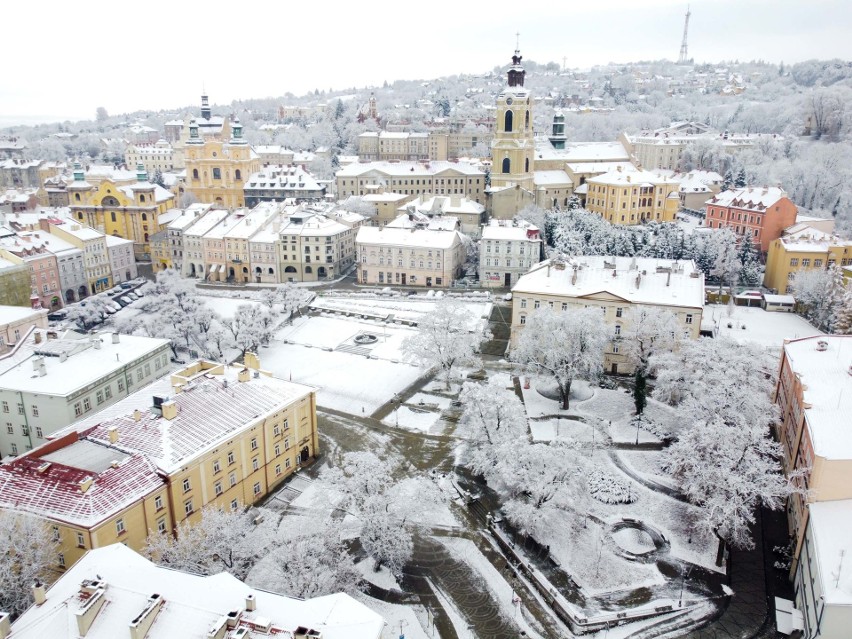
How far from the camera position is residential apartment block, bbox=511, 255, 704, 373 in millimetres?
51906

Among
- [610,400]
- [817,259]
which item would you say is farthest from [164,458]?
[817,259]

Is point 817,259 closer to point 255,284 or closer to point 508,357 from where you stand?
point 508,357

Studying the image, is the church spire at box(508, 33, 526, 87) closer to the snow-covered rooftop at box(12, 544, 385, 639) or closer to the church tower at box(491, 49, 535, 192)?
the church tower at box(491, 49, 535, 192)

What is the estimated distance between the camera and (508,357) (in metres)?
57.5

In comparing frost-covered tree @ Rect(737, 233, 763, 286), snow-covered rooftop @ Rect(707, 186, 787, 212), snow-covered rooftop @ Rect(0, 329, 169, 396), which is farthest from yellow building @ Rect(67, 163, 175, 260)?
snow-covered rooftop @ Rect(707, 186, 787, 212)

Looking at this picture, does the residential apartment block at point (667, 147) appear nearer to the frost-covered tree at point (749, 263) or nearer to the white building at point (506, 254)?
the frost-covered tree at point (749, 263)

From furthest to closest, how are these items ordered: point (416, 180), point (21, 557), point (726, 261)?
point (416, 180), point (726, 261), point (21, 557)

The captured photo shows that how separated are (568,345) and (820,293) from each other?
33.0 m

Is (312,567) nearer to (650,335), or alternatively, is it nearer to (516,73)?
(650,335)

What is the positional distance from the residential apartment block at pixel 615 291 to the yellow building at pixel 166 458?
22.7 meters

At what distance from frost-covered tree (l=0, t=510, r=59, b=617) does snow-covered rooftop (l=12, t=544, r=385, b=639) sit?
14.4 ft

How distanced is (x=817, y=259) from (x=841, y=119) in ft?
268

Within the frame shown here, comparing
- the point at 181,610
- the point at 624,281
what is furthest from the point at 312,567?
the point at 624,281

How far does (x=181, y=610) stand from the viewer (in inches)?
808
